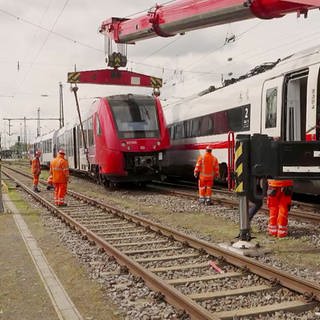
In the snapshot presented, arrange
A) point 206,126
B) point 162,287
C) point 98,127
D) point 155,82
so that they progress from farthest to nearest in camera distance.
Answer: point 155,82 → point 98,127 → point 206,126 → point 162,287

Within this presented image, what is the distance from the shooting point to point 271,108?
13133 millimetres

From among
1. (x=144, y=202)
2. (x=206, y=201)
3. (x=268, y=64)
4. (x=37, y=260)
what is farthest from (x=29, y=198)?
(x=37, y=260)

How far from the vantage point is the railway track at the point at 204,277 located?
534 cm

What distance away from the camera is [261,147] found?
7.67 metres

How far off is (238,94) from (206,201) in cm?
361

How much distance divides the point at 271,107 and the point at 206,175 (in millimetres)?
2550

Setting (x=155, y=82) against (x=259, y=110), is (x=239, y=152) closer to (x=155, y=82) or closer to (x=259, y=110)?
(x=259, y=110)

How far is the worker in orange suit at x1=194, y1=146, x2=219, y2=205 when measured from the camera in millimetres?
14250

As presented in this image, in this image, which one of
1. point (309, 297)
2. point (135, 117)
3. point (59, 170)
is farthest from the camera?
A: point (135, 117)

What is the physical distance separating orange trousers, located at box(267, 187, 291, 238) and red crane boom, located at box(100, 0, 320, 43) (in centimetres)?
291

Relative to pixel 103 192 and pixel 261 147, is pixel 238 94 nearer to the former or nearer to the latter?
pixel 103 192

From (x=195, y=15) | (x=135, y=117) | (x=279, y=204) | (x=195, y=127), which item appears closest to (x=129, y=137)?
(x=135, y=117)

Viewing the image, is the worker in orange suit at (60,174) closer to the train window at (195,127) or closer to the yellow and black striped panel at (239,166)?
the train window at (195,127)

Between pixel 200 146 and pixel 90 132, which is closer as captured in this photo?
pixel 200 146
